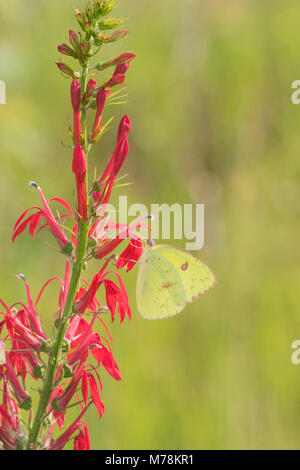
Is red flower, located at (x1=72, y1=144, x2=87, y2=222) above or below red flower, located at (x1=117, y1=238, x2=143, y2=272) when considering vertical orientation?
above

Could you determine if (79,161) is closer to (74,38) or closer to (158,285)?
(74,38)

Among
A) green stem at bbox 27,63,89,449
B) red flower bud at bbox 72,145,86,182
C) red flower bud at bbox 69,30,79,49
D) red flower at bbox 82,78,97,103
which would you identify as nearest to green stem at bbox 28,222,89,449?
green stem at bbox 27,63,89,449

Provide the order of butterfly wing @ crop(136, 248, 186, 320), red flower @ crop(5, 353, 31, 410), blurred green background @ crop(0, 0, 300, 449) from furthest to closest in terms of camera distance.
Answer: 1. blurred green background @ crop(0, 0, 300, 449)
2. butterfly wing @ crop(136, 248, 186, 320)
3. red flower @ crop(5, 353, 31, 410)

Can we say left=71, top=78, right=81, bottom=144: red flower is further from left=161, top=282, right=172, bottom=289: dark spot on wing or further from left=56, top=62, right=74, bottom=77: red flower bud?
left=161, top=282, right=172, bottom=289: dark spot on wing

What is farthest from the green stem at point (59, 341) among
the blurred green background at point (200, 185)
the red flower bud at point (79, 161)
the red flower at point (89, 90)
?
the blurred green background at point (200, 185)

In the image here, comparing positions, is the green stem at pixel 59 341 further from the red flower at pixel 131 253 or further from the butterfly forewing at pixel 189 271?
the butterfly forewing at pixel 189 271

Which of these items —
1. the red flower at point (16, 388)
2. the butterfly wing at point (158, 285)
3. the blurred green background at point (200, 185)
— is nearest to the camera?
the red flower at point (16, 388)
